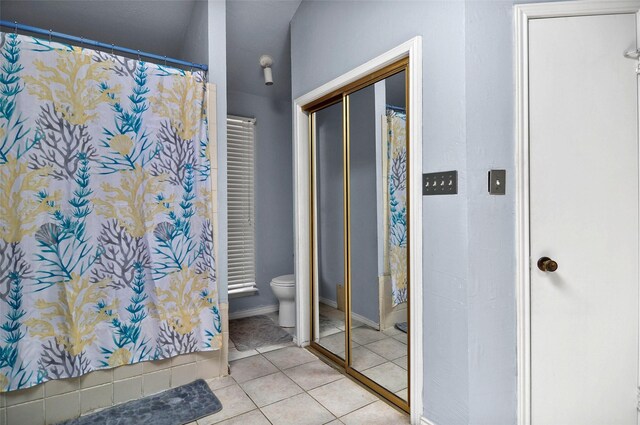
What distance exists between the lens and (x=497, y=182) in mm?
Answer: 1551

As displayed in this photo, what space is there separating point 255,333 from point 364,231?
1.49 metres

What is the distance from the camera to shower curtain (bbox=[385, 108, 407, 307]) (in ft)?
6.22

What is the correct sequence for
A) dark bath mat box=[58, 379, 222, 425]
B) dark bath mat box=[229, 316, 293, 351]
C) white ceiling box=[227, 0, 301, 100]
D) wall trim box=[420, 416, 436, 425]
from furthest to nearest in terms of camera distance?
dark bath mat box=[229, 316, 293, 351]
white ceiling box=[227, 0, 301, 100]
dark bath mat box=[58, 379, 222, 425]
wall trim box=[420, 416, 436, 425]

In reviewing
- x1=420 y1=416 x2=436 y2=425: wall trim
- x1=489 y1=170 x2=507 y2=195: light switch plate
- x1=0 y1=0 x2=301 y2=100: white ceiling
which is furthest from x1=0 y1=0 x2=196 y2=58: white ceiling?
x1=420 y1=416 x2=436 y2=425: wall trim

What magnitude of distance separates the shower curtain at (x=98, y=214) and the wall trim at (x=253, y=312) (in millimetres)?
1287

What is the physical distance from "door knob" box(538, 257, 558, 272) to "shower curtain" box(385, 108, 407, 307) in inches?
24.6

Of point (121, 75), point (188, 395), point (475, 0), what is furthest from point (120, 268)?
point (475, 0)

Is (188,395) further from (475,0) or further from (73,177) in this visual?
(475,0)

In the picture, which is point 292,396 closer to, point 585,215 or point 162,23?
point 585,215

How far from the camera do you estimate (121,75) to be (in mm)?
1924

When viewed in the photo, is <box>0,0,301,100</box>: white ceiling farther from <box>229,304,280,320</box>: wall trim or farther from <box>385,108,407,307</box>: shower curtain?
<box>229,304,280,320</box>: wall trim

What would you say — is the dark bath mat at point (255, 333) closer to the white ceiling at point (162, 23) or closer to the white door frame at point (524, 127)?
the white door frame at point (524, 127)

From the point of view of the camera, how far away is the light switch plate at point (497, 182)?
5.07ft

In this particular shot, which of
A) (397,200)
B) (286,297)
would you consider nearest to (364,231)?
(397,200)
